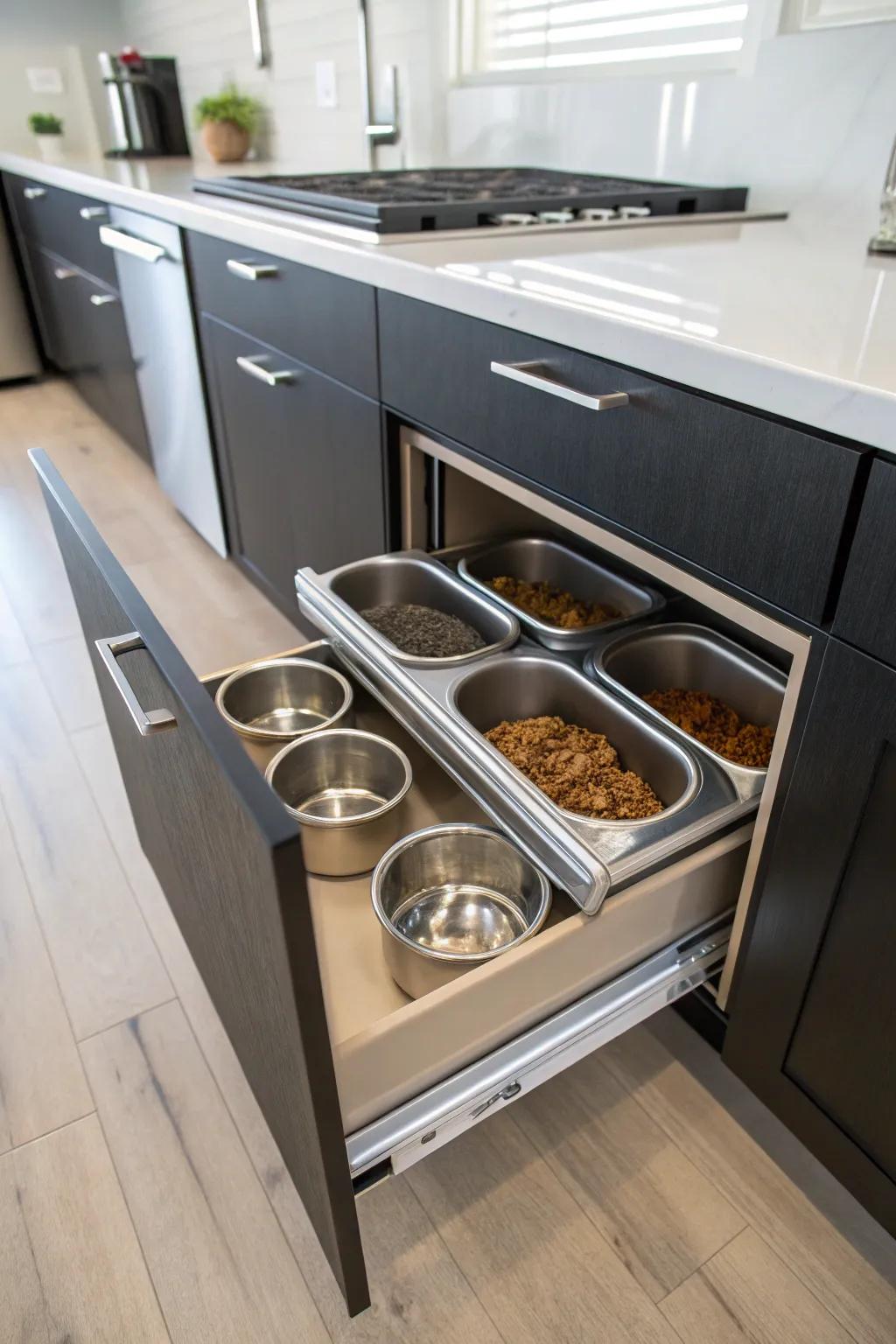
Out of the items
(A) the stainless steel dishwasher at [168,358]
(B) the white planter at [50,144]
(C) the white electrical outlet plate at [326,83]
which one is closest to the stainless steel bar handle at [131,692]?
(A) the stainless steel dishwasher at [168,358]

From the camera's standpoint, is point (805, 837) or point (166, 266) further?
point (166, 266)

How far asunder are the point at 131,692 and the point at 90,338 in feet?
7.83

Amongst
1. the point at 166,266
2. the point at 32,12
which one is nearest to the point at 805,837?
the point at 166,266

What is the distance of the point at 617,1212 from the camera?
89cm

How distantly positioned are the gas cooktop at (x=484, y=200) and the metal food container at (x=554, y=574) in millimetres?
420

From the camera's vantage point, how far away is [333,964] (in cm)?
81

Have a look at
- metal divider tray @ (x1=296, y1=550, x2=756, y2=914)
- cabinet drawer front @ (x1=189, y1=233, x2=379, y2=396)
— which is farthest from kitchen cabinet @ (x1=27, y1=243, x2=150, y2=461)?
metal divider tray @ (x1=296, y1=550, x2=756, y2=914)

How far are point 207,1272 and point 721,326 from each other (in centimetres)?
94

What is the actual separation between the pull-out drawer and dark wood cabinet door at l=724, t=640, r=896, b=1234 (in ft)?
0.23

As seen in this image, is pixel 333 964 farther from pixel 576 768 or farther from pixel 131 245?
pixel 131 245

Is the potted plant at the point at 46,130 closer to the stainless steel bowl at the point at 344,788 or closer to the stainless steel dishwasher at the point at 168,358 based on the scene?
the stainless steel dishwasher at the point at 168,358

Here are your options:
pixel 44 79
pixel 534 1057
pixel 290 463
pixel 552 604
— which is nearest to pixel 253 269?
pixel 290 463

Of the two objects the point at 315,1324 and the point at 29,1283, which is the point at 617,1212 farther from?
the point at 29,1283

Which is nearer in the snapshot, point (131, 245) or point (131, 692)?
point (131, 692)
